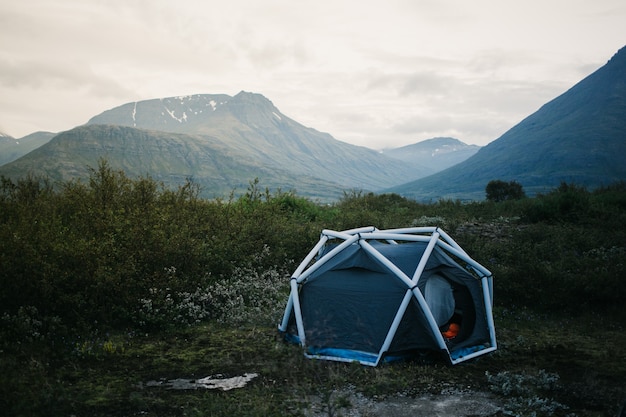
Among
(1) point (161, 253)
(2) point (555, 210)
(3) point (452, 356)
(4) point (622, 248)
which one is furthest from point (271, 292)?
(2) point (555, 210)

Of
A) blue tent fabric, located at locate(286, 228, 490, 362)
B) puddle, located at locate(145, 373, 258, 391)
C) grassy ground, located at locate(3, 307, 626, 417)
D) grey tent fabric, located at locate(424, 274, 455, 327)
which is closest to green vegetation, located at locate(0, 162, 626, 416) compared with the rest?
grassy ground, located at locate(3, 307, 626, 417)

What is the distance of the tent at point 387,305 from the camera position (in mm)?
8828

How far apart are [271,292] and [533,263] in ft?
24.0

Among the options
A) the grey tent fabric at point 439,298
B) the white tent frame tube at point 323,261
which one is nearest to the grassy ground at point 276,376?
the grey tent fabric at point 439,298

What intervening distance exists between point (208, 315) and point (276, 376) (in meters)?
3.84

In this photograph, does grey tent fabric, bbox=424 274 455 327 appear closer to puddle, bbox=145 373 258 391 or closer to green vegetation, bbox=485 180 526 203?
puddle, bbox=145 373 258 391

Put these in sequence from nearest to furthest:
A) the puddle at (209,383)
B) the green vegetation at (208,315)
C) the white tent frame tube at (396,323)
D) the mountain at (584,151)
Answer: the green vegetation at (208,315), the puddle at (209,383), the white tent frame tube at (396,323), the mountain at (584,151)

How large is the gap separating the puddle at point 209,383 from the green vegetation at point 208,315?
0.50 ft

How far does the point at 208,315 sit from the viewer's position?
11586 mm

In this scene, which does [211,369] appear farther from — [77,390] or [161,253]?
[161,253]

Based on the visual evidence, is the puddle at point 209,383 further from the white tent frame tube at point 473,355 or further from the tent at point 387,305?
the white tent frame tube at point 473,355

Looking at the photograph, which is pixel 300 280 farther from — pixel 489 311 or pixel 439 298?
pixel 489 311

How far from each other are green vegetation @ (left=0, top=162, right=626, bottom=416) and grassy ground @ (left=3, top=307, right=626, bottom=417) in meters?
0.03

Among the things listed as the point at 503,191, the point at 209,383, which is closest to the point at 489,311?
the point at 209,383
